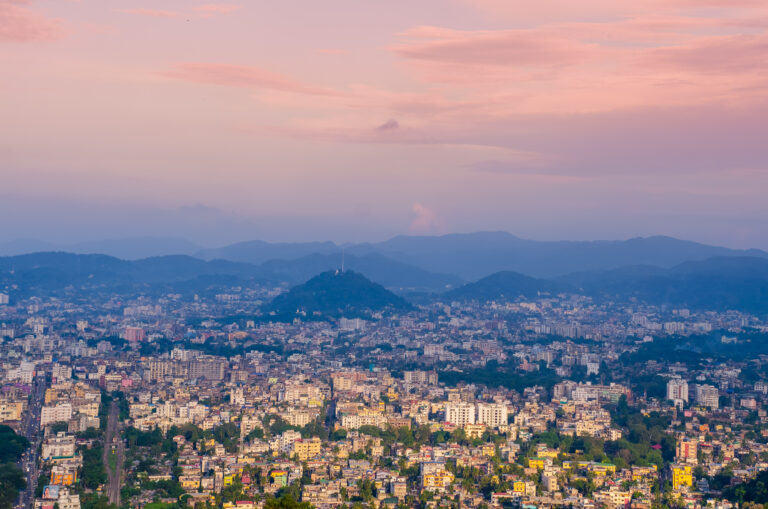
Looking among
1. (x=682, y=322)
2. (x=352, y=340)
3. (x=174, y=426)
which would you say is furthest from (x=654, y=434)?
(x=682, y=322)

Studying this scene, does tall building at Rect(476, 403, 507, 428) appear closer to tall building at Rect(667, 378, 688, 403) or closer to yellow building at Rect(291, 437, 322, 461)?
yellow building at Rect(291, 437, 322, 461)

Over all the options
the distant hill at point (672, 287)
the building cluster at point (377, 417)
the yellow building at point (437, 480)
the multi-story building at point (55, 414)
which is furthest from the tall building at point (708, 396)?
the distant hill at point (672, 287)

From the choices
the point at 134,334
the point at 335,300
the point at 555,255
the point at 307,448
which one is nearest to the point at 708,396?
the point at 307,448

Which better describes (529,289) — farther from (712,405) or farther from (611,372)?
(712,405)

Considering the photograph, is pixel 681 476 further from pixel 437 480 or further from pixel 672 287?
pixel 672 287

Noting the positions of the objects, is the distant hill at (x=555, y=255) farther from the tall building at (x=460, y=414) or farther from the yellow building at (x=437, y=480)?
the yellow building at (x=437, y=480)

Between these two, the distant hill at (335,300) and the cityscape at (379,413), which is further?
the distant hill at (335,300)

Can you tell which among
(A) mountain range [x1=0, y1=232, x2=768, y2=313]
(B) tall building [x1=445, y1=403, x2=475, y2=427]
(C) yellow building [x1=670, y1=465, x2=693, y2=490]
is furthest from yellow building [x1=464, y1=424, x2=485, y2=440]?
(A) mountain range [x1=0, y1=232, x2=768, y2=313]
